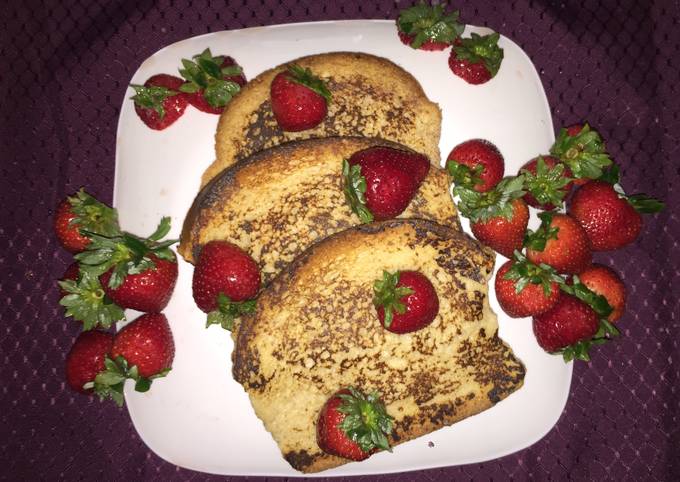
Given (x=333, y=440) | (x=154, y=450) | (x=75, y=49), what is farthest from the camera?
(x=75, y=49)

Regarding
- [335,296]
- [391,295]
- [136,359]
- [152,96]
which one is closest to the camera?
[391,295]

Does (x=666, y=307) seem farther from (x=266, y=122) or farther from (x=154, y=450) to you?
(x=154, y=450)

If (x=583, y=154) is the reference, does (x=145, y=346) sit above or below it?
below

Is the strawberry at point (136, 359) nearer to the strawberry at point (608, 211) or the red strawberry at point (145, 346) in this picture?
the red strawberry at point (145, 346)

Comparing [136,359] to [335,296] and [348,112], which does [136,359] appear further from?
[348,112]

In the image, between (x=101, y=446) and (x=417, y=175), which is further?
(x=101, y=446)

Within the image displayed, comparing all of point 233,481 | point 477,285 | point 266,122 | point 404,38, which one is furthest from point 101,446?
point 404,38

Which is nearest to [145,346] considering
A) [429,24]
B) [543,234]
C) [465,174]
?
[465,174]

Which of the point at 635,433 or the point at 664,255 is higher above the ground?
the point at 664,255
